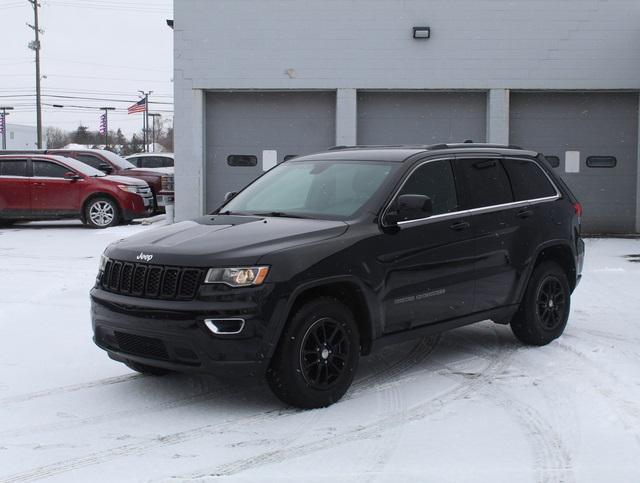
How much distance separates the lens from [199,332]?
17.3 feet

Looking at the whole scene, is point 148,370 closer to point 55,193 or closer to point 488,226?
point 488,226

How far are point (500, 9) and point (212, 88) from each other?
5.97 metres

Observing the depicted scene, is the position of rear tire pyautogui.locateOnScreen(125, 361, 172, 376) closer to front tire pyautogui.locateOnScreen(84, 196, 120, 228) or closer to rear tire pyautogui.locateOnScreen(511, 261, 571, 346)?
rear tire pyautogui.locateOnScreen(511, 261, 571, 346)

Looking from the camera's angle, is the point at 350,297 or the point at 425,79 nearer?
the point at 350,297

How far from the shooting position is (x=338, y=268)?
5660mm

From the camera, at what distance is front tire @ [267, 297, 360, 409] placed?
17.7 ft

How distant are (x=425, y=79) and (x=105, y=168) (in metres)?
8.29

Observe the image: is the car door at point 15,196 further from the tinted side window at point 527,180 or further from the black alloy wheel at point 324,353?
the black alloy wheel at point 324,353

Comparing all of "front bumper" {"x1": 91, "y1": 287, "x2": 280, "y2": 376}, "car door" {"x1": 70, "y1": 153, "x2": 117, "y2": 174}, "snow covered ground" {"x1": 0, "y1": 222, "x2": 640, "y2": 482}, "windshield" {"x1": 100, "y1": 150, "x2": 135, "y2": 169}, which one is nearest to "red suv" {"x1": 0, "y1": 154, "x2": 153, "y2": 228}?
"car door" {"x1": 70, "y1": 153, "x2": 117, "y2": 174}

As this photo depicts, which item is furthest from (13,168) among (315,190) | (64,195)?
(315,190)

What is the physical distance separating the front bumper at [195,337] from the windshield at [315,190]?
125 centimetres

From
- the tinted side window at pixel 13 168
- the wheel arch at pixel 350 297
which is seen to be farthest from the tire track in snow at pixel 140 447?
the tinted side window at pixel 13 168

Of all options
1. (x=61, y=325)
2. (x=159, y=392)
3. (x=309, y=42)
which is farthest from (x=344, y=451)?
(x=309, y=42)

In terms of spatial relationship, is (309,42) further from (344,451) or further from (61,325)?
(344,451)
